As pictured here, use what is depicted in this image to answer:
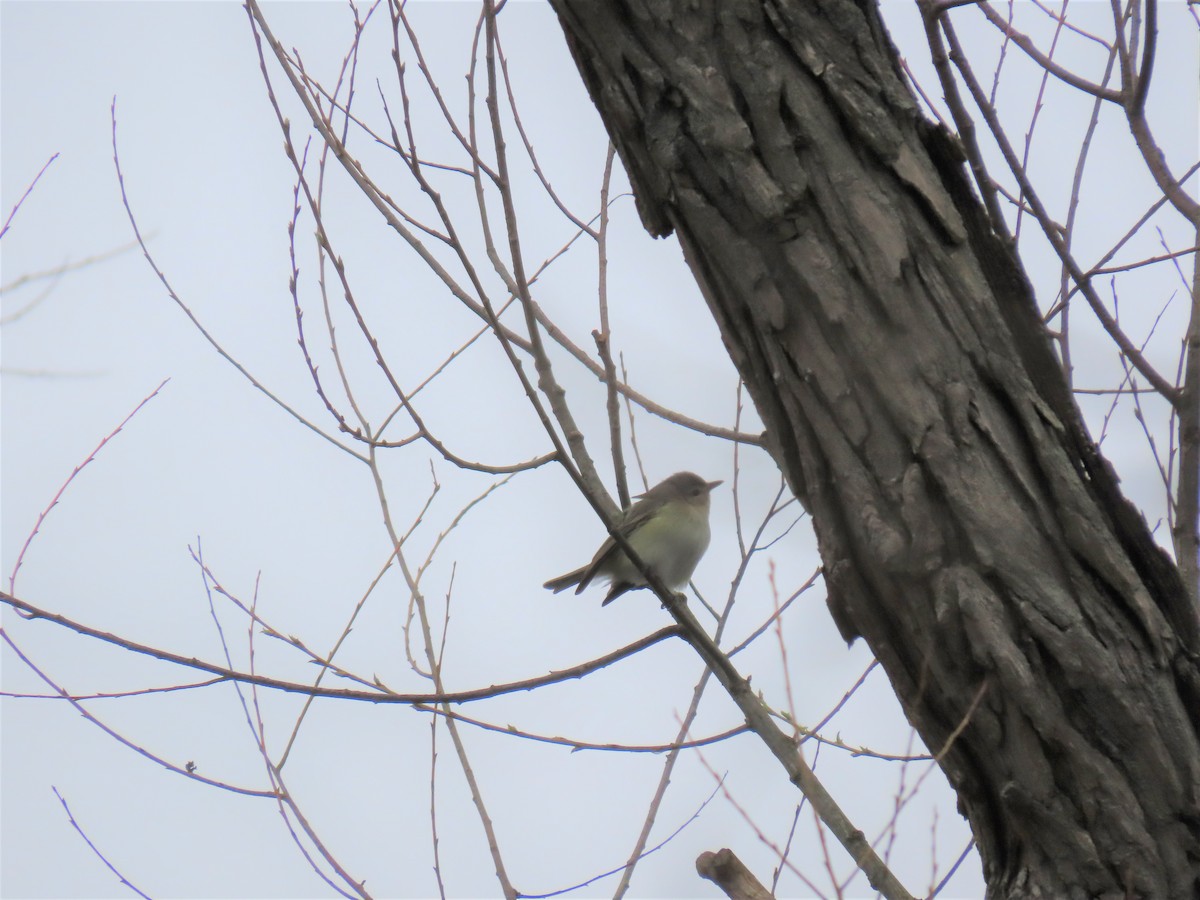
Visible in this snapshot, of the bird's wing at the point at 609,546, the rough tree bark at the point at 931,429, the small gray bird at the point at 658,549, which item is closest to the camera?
the rough tree bark at the point at 931,429

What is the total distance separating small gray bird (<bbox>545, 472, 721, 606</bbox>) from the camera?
5.57 meters

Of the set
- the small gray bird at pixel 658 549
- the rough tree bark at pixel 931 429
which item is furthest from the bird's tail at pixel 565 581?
the rough tree bark at pixel 931 429

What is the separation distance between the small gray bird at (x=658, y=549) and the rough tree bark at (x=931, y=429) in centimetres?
361

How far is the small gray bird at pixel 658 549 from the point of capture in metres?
5.57

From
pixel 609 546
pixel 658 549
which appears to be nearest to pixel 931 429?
pixel 609 546

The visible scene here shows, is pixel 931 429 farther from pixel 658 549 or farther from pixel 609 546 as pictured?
pixel 658 549

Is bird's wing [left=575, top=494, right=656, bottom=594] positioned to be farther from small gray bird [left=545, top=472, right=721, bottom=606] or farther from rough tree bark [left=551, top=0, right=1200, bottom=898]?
rough tree bark [left=551, top=0, right=1200, bottom=898]

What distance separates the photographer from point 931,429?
5.76ft

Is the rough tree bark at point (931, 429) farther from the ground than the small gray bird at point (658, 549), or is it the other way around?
the small gray bird at point (658, 549)

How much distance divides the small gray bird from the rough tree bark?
3.61 m

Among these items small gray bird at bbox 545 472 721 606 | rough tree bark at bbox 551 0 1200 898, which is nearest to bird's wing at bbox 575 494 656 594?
small gray bird at bbox 545 472 721 606

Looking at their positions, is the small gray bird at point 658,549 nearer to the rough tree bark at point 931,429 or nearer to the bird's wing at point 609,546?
the bird's wing at point 609,546

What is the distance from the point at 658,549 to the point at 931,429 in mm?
4008

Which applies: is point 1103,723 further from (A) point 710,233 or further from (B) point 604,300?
(B) point 604,300
